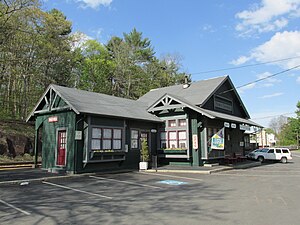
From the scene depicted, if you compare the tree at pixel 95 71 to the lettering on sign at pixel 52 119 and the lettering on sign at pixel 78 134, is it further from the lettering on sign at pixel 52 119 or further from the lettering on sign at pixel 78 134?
the lettering on sign at pixel 78 134

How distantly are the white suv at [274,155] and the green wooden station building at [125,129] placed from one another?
494 centimetres

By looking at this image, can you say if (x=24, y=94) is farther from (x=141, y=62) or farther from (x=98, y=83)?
(x=141, y=62)

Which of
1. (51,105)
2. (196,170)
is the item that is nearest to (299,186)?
(196,170)

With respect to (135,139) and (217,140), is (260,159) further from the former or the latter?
(135,139)

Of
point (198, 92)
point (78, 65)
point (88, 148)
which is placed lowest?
point (88, 148)

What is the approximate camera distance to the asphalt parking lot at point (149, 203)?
6574mm

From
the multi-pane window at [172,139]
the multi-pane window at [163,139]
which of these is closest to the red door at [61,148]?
the multi-pane window at [163,139]

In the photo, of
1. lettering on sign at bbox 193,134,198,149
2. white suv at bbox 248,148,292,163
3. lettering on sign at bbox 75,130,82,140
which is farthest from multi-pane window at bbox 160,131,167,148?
white suv at bbox 248,148,292,163

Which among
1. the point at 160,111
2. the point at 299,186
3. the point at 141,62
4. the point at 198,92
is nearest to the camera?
the point at 299,186

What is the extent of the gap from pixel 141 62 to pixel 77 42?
36.9 ft

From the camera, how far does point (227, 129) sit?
78.5 ft

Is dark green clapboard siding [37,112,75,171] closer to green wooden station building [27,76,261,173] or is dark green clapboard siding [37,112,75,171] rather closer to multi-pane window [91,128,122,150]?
green wooden station building [27,76,261,173]

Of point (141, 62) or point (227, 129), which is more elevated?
point (141, 62)

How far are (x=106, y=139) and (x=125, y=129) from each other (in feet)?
5.98
